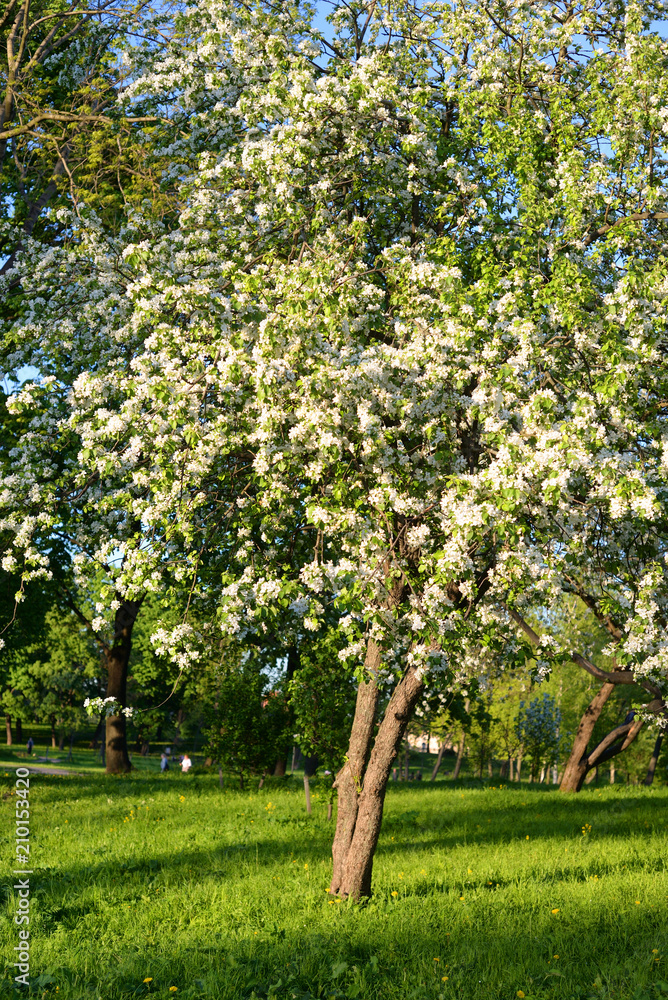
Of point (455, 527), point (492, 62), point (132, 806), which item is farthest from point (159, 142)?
point (132, 806)

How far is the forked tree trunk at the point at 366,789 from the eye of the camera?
9992 mm

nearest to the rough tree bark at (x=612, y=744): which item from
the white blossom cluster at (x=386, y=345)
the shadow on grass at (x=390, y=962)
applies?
the white blossom cluster at (x=386, y=345)

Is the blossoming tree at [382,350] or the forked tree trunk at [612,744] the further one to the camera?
the forked tree trunk at [612,744]

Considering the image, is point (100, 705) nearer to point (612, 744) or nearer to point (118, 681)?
point (118, 681)

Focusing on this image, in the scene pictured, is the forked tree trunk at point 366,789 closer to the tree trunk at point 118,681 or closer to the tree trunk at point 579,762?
the tree trunk at point 118,681

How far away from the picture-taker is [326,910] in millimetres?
9297

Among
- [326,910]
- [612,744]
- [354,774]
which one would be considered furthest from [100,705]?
[612,744]

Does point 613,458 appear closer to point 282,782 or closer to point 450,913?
point 450,913

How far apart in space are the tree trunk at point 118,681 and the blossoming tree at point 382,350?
10795mm

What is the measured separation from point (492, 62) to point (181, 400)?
20.9 ft

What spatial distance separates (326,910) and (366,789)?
1517 mm

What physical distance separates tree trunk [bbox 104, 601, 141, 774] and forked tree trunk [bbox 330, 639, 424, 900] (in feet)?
34.3

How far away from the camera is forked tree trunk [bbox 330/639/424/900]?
9992mm

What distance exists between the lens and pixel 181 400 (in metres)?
8.68
